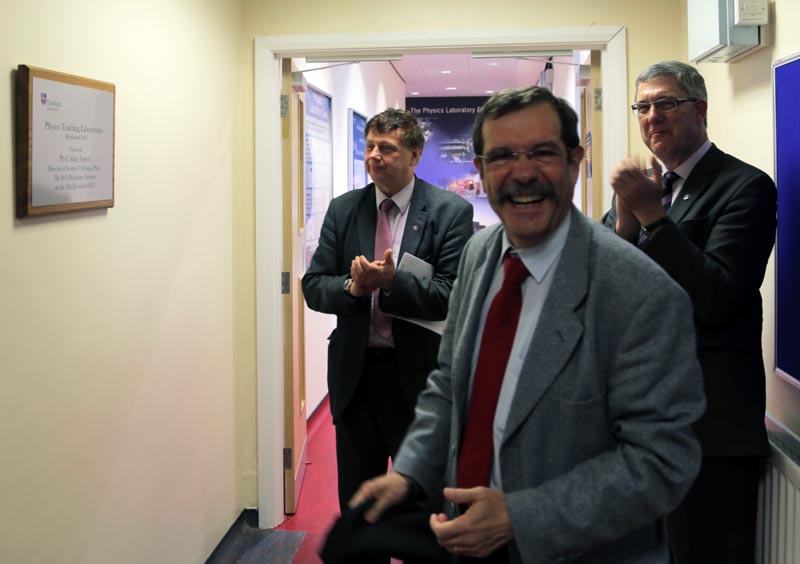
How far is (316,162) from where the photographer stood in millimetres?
4750

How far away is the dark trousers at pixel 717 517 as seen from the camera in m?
1.82

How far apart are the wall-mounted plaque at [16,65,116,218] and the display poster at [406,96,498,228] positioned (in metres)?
11.0

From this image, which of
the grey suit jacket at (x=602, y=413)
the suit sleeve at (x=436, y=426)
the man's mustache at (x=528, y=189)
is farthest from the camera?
the suit sleeve at (x=436, y=426)

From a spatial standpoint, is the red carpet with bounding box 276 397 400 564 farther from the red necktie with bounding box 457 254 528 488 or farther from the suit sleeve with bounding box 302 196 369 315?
the red necktie with bounding box 457 254 528 488

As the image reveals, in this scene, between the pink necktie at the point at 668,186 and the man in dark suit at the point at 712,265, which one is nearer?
the man in dark suit at the point at 712,265

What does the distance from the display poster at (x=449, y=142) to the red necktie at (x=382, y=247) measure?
1048cm

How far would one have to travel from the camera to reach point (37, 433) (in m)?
1.89

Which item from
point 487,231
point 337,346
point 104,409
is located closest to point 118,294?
point 104,409

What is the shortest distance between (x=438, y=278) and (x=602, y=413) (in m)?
1.42

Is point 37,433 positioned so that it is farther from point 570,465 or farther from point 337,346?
point 570,465

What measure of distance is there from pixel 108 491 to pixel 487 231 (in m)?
1.49

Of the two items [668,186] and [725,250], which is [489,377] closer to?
[725,250]

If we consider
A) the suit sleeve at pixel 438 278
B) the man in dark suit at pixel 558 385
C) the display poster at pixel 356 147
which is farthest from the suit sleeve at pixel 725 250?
the display poster at pixel 356 147

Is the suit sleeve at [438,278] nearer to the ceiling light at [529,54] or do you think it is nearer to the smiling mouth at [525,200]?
the ceiling light at [529,54]
